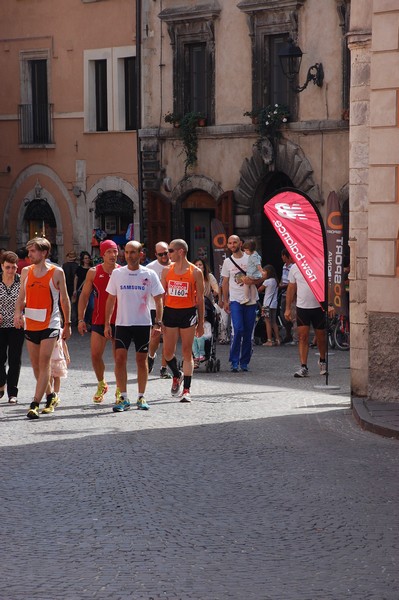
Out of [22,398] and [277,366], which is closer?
[22,398]

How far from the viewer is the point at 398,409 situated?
1496cm

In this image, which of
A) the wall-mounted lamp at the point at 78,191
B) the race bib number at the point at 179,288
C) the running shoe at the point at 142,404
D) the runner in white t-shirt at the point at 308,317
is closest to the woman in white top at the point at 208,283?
the runner in white t-shirt at the point at 308,317

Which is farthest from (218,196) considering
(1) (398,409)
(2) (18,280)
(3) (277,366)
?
(1) (398,409)

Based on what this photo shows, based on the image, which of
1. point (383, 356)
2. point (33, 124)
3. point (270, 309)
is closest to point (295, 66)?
point (270, 309)

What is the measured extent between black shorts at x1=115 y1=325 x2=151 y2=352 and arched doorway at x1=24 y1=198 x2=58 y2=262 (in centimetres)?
2179

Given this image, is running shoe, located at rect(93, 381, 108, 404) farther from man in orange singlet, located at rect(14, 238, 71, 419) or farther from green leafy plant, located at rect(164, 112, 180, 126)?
green leafy plant, located at rect(164, 112, 180, 126)

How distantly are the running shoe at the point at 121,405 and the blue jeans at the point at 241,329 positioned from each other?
201 inches

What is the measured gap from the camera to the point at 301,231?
18.9m

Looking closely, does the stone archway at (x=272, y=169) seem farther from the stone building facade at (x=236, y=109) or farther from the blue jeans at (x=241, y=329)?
the blue jeans at (x=241, y=329)

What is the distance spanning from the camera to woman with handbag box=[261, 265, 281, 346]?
1050 inches

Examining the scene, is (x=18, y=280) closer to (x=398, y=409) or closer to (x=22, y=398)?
(x=22, y=398)

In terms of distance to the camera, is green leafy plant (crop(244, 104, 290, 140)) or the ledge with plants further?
the ledge with plants

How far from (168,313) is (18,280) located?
1.85 metres

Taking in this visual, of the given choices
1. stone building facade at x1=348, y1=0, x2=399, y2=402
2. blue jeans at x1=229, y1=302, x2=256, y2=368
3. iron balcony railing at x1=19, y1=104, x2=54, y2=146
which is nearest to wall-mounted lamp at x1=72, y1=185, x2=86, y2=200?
iron balcony railing at x1=19, y1=104, x2=54, y2=146
